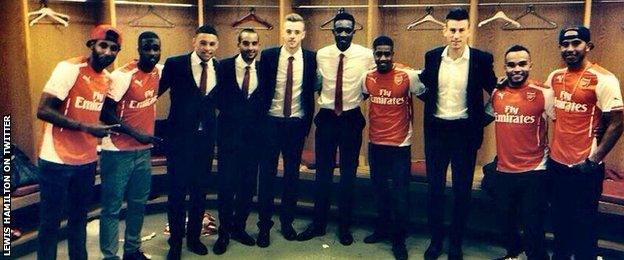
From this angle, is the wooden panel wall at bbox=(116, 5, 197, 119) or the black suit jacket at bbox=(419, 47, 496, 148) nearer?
the black suit jacket at bbox=(419, 47, 496, 148)

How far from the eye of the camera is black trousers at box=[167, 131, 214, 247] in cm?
341

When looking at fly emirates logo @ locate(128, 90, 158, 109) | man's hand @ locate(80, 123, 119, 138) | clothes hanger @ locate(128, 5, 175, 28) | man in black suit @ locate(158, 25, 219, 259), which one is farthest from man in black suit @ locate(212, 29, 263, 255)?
clothes hanger @ locate(128, 5, 175, 28)

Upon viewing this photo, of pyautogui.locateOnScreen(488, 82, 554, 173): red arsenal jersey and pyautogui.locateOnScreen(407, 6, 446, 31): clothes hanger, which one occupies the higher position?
pyautogui.locateOnScreen(407, 6, 446, 31): clothes hanger

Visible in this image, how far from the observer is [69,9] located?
4496mm

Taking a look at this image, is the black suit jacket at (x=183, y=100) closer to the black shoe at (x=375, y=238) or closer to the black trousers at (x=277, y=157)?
the black trousers at (x=277, y=157)

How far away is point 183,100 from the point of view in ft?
11.1

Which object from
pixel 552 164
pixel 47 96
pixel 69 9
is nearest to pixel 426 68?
pixel 552 164

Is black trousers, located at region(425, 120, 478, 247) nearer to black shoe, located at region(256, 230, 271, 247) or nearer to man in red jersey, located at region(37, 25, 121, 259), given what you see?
black shoe, located at region(256, 230, 271, 247)

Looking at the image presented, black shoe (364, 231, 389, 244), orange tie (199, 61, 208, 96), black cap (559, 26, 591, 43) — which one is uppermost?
black cap (559, 26, 591, 43)

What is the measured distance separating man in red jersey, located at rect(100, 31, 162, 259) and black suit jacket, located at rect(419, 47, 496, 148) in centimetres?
171

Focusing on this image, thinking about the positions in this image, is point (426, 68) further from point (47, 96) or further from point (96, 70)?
point (47, 96)

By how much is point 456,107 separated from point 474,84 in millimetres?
179

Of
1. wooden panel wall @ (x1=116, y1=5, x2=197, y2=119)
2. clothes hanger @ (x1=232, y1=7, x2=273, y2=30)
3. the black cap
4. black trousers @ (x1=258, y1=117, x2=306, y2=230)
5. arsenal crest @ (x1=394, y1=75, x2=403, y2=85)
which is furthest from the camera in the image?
wooden panel wall @ (x1=116, y1=5, x2=197, y2=119)

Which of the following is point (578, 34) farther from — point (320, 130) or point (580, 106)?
point (320, 130)
